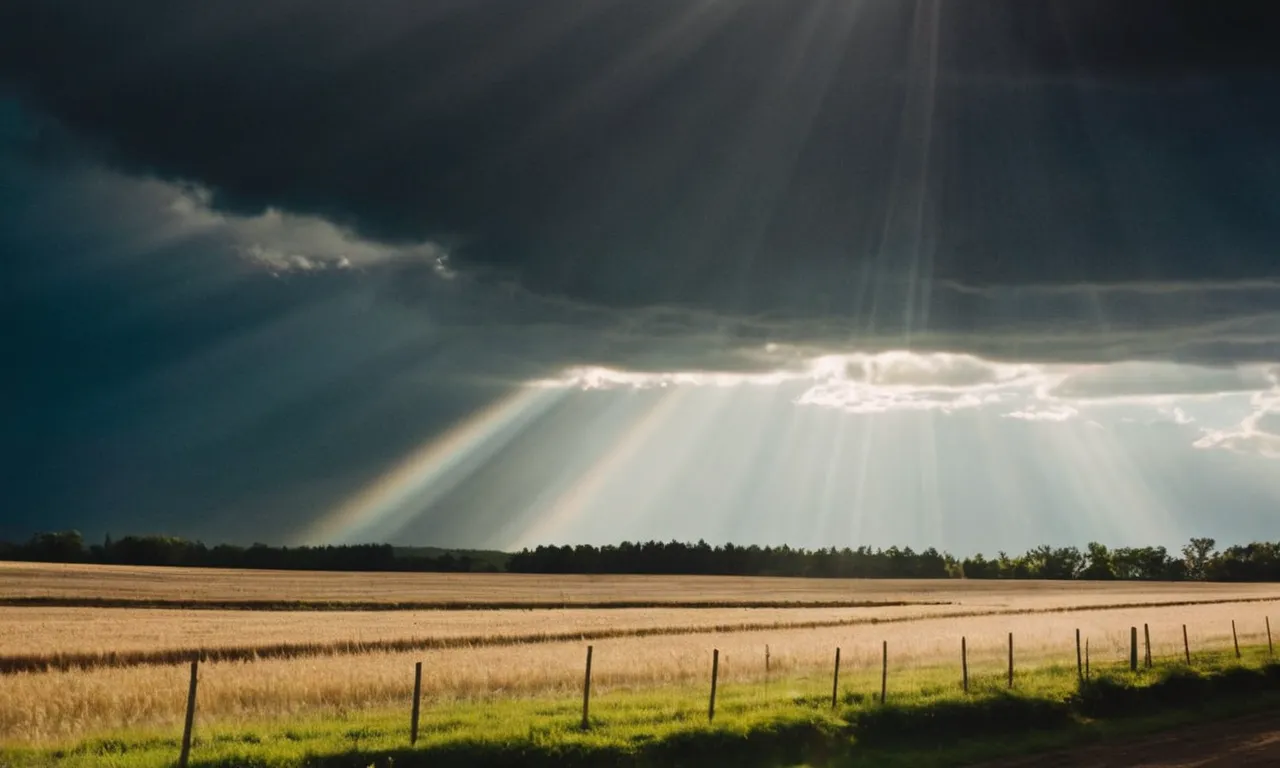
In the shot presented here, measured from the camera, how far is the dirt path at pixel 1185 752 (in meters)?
19.4

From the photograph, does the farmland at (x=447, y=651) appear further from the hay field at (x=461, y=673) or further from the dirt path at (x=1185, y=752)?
the dirt path at (x=1185, y=752)

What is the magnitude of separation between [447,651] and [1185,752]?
2380 centimetres

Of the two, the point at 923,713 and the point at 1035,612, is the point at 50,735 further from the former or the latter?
the point at 1035,612

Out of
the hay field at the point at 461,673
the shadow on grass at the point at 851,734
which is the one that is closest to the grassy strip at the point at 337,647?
the hay field at the point at 461,673

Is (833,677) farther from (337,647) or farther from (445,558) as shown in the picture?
(445,558)

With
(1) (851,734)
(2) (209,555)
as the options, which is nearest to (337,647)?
(1) (851,734)

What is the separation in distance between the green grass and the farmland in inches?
25.4

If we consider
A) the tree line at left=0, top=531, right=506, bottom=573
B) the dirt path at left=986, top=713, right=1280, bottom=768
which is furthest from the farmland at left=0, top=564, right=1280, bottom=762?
the tree line at left=0, top=531, right=506, bottom=573

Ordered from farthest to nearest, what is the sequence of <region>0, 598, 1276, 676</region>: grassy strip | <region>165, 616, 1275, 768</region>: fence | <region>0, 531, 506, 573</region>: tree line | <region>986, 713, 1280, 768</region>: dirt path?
1. <region>0, 531, 506, 573</region>: tree line
2. <region>0, 598, 1276, 676</region>: grassy strip
3. <region>986, 713, 1280, 768</region>: dirt path
4. <region>165, 616, 1275, 768</region>: fence

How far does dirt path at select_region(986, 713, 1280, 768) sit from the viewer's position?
19375mm

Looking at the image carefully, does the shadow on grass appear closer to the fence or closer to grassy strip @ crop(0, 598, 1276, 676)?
the fence

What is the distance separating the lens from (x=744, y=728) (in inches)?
787

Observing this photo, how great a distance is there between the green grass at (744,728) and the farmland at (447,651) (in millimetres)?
645

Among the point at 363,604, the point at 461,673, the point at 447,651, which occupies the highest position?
the point at 461,673
